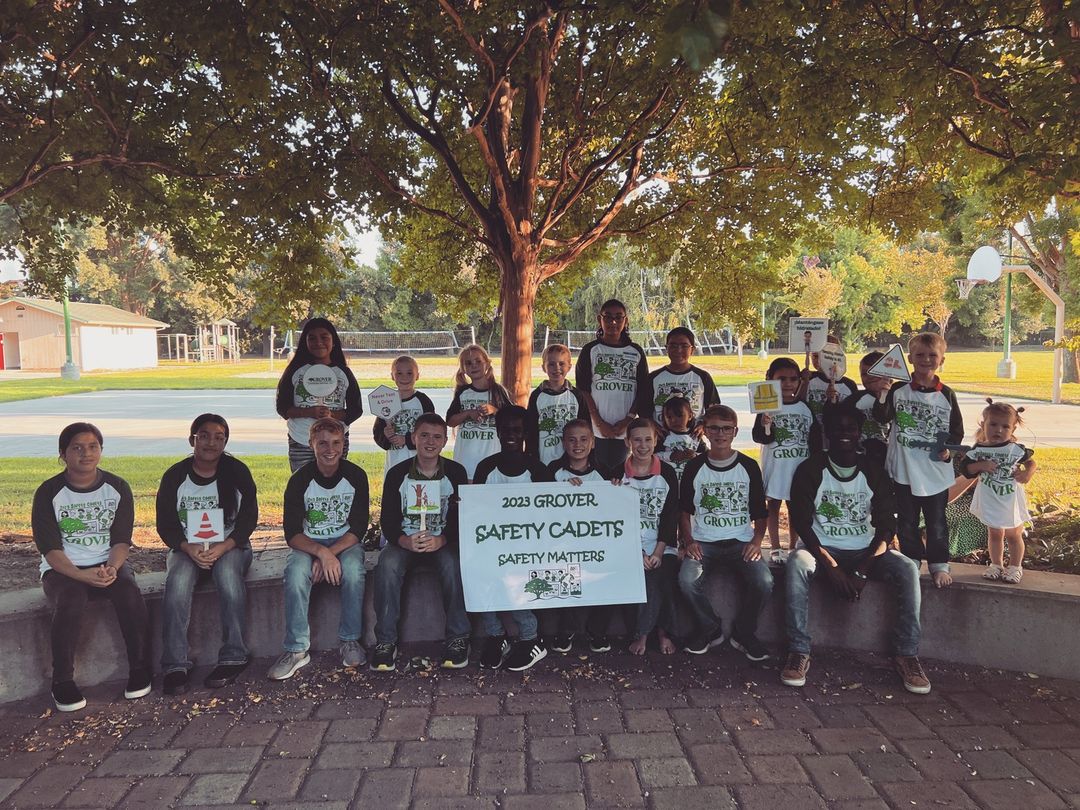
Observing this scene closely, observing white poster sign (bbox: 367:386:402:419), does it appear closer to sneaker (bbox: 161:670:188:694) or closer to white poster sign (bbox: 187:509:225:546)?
white poster sign (bbox: 187:509:225:546)

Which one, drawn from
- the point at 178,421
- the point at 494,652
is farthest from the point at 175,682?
the point at 178,421

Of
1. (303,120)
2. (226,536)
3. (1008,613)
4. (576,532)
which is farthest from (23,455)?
(1008,613)

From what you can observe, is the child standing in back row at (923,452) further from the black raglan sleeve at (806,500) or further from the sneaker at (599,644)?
the sneaker at (599,644)

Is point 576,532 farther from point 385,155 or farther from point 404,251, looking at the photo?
point 404,251

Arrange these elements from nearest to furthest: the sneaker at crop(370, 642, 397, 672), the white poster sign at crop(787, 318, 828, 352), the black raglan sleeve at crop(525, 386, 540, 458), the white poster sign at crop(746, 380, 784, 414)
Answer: the sneaker at crop(370, 642, 397, 672)
the white poster sign at crop(746, 380, 784, 414)
the black raglan sleeve at crop(525, 386, 540, 458)
the white poster sign at crop(787, 318, 828, 352)

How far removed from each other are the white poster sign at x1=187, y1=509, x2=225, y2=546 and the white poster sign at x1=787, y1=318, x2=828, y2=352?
4.00 meters

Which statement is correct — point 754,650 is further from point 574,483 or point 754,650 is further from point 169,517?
point 169,517

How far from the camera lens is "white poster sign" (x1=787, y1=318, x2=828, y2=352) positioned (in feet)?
16.1

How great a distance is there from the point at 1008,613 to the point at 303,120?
265 inches

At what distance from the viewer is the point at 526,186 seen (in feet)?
21.8

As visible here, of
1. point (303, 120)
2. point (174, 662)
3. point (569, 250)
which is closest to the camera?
point (174, 662)

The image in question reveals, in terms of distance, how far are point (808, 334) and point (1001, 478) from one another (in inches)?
60.5

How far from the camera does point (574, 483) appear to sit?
13.9 ft

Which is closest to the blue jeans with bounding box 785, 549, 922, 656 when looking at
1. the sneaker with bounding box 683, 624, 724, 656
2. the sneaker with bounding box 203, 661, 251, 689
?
the sneaker with bounding box 683, 624, 724, 656
